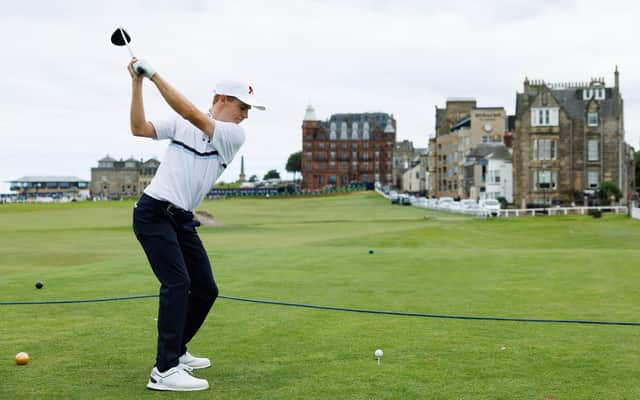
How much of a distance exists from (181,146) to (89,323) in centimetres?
419

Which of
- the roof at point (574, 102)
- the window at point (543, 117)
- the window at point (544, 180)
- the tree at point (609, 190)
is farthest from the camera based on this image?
the roof at point (574, 102)

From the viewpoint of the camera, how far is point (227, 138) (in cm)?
735

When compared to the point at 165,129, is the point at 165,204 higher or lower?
lower

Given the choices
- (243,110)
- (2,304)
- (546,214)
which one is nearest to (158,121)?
(243,110)

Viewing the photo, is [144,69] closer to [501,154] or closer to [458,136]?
[501,154]

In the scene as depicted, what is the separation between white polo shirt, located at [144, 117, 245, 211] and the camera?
727 cm

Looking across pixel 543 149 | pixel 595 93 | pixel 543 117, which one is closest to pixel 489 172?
pixel 543 149

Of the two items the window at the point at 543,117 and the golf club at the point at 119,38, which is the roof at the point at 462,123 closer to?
the window at the point at 543,117

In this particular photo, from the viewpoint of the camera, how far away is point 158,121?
23.7 feet

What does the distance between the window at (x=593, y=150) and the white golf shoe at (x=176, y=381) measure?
8527 centimetres

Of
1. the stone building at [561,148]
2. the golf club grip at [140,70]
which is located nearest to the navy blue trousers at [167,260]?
the golf club grip at [140,70]

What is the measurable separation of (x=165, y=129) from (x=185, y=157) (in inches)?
12.6

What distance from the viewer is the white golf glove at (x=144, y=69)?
683 centimetres

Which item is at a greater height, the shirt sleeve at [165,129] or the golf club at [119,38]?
the golf club at [119,38]
